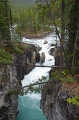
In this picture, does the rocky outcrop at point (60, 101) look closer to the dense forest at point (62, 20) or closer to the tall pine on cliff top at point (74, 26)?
the dense forest at point (62, 20)

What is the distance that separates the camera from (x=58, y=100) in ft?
41.3

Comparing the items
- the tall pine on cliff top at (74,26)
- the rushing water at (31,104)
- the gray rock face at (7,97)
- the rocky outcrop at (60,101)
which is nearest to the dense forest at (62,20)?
the tall pine on cliff top at (74,26)

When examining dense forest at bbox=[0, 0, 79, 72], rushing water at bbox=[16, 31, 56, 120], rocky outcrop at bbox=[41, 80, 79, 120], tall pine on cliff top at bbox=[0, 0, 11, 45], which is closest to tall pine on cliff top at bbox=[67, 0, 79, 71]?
dense forest at bbox=[0, 0, 79, 72]

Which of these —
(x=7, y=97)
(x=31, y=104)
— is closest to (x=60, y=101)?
(x=7, y=97)

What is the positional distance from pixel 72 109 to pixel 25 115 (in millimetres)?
16700

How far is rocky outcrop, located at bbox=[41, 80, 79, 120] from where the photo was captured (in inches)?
440

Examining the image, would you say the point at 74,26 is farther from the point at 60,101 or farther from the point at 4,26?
the point at 4,26

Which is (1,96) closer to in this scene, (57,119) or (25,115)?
(25,115)

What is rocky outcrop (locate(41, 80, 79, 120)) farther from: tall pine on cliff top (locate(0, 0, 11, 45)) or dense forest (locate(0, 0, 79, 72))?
tall pine on cliff top (locate(0, 0, 11, 45))

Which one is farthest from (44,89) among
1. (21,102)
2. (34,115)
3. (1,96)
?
(21,102)

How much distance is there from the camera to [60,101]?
40.1 ft

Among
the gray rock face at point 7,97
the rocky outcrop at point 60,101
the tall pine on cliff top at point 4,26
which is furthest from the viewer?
the tall pine on cliff top at point 4,26

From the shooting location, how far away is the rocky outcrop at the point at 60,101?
1116cm

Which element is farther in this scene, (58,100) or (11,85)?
(11,85)
